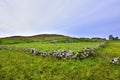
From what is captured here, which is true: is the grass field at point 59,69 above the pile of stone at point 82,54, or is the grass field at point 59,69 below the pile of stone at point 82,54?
below

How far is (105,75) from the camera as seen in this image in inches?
965

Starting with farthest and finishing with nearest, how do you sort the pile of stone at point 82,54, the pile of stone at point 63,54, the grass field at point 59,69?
1. the pile of stone at point 63,54
2. the pile of stone at point 82,54
3. the grass field at point 59,69

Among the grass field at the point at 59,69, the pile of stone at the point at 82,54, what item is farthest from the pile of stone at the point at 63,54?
the pile of stone at the point at 82,54

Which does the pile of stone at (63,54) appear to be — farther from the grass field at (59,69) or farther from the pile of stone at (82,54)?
the pile of stone at (82,54)

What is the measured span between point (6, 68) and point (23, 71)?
2.83 m

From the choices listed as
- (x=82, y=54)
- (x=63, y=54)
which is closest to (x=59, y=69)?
(x=63, y=54)

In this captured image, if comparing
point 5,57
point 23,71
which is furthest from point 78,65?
point 5,57

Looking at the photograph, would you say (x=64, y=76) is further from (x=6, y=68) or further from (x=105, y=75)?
(x=6, y=68)

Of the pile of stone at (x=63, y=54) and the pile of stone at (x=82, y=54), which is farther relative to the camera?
the pile of stone at (x=63, y=54)

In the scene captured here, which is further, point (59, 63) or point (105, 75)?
point (59, 63)

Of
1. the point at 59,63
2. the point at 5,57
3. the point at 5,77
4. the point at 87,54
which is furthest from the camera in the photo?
the point at 5,57

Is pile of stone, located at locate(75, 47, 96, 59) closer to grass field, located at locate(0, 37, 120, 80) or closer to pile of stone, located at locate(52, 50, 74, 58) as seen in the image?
grass field, located at locate(0, 37, 120, 80)

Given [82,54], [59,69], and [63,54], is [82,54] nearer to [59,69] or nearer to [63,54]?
[63,54]

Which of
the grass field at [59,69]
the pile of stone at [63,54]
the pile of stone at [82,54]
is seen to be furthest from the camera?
the pile of stone at [63,54]
